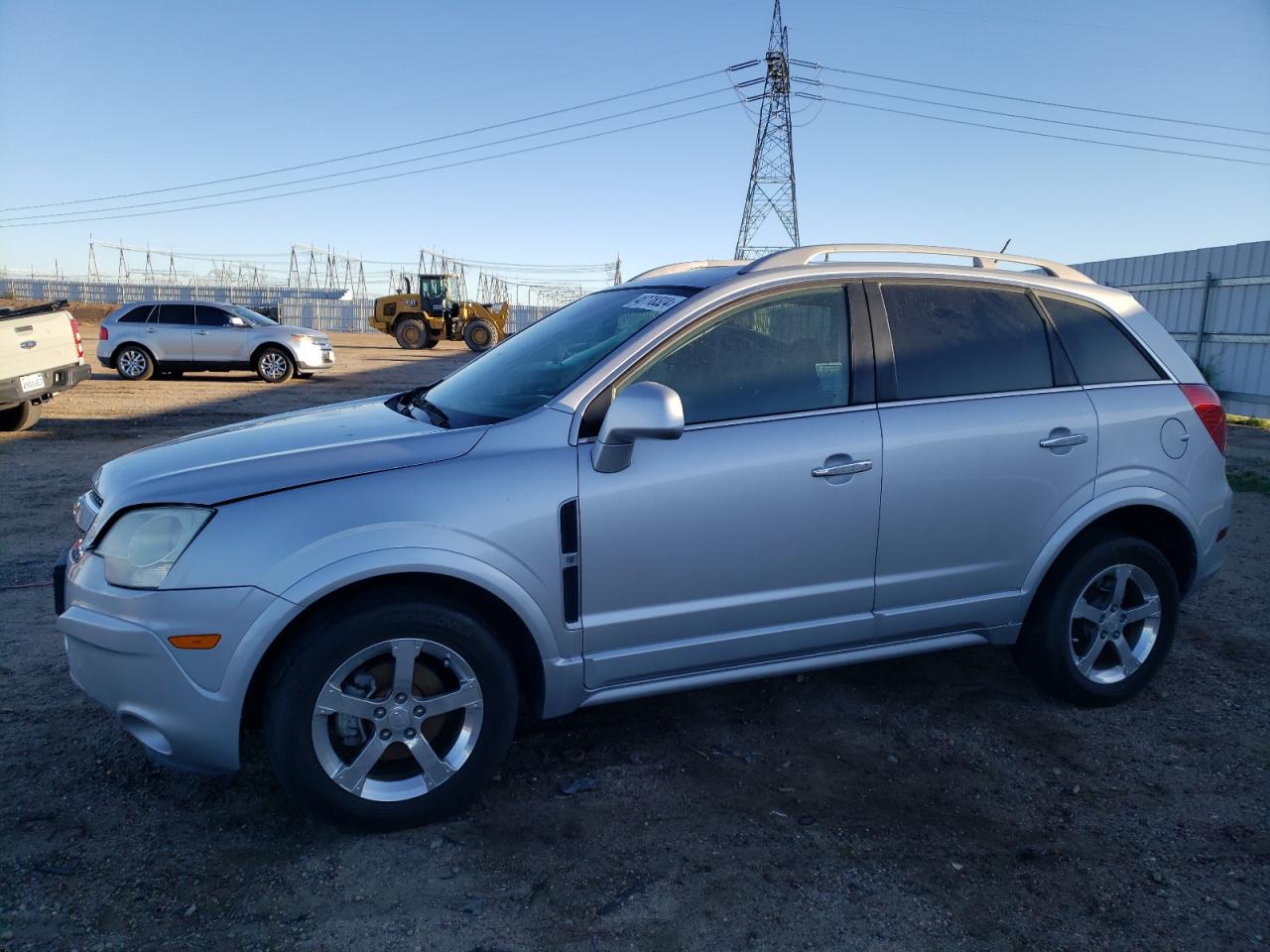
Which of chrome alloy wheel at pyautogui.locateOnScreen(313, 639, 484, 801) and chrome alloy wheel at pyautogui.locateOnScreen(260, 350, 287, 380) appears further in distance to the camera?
chrome alloy wheel at pyautogui.locateOnScreen(260, 350, 287, 380)

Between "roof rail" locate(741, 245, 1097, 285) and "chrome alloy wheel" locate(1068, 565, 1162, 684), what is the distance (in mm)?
1308

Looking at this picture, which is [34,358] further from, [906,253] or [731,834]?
[731,834]

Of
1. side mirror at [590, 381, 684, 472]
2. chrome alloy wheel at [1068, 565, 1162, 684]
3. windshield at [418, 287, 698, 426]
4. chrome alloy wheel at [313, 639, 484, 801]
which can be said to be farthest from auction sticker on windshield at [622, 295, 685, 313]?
chrome alloy wheel at [1068, 565, 1162, 684]

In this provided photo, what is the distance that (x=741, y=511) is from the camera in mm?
3086

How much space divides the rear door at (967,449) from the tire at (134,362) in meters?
17.8

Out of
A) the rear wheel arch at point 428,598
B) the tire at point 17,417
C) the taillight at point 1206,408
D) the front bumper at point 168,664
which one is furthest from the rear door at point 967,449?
the tire at point 17,417

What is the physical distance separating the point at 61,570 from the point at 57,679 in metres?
1.24

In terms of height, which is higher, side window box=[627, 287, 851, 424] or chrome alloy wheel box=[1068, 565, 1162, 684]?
side window box=[627, 287, 851, 424]

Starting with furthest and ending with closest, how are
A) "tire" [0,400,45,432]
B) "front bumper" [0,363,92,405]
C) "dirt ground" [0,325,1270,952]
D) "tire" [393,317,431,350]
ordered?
"tire" [393,317,431,350]
"tire" [0,400,45,432]
"front bumper" [0,363,92,405]
"dirt ground" [0,325,1270,952]

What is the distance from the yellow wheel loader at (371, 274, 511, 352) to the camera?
2953cm

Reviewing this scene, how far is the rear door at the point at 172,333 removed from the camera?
17609 millimetres

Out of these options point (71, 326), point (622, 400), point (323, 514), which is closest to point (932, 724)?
point (622, 400)

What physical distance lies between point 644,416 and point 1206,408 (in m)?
2.67

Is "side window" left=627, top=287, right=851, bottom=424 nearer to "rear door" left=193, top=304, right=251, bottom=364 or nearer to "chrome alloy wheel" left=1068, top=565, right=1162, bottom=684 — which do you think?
"chrome alloy wheel" left=1068, top=565, right=1162, bottom=684
